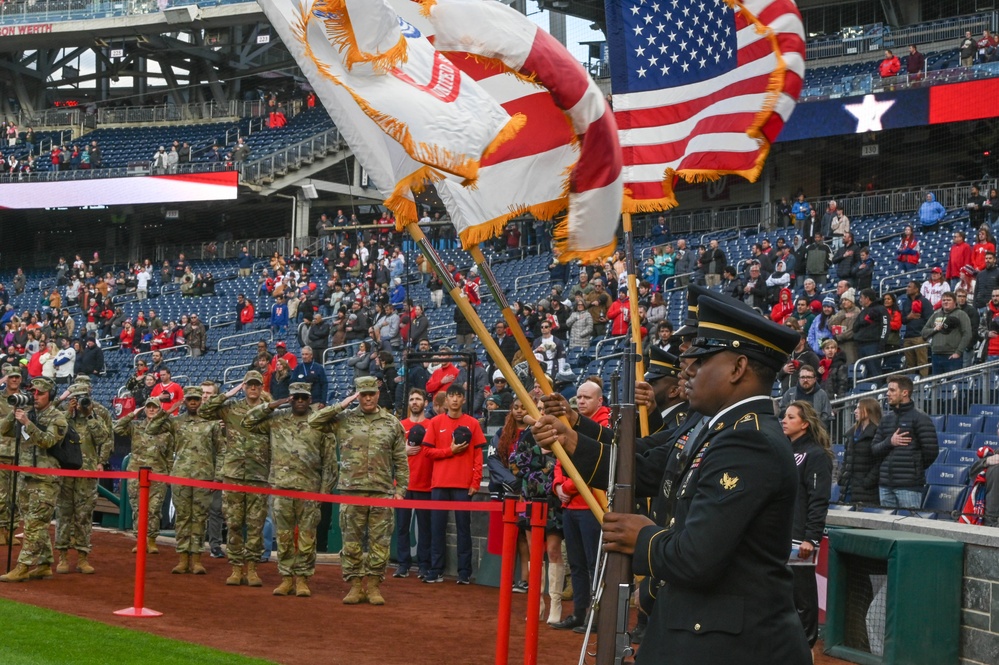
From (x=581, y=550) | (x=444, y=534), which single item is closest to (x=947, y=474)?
(x=581, y=550)

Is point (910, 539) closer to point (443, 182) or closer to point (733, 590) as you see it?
point (443, 182)

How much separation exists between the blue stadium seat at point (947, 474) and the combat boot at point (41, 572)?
806 cm

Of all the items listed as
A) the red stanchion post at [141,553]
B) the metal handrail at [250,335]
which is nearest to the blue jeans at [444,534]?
the red stanchion post at [141,553]

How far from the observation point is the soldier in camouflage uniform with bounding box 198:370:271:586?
12.0 metres

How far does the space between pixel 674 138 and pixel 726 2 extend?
2.62 ft

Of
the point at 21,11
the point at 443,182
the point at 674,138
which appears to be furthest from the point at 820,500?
the point at 21,11

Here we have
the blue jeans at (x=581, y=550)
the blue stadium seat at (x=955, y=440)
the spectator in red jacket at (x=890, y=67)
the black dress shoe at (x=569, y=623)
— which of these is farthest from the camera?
the spectator in red jacket at (x=890, y=67)

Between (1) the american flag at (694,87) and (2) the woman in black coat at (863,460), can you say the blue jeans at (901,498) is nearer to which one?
(2) the woman in black coat at (863,460)

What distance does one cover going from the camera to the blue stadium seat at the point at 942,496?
11.4m

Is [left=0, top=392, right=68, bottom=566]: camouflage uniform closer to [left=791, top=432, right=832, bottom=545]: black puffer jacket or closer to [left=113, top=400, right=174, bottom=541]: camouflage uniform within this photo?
[left=113, top=400, right=174, bottom=541]: camouflage uniform

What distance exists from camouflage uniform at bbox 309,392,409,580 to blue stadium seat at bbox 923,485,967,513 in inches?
180

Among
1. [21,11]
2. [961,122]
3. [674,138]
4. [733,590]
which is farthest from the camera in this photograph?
[21,11]

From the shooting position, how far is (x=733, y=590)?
3443 mm

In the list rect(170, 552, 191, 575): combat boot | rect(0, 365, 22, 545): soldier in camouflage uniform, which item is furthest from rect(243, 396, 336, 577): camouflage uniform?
rect(0, 365, 22, 545): soldier in camouflage uniform
